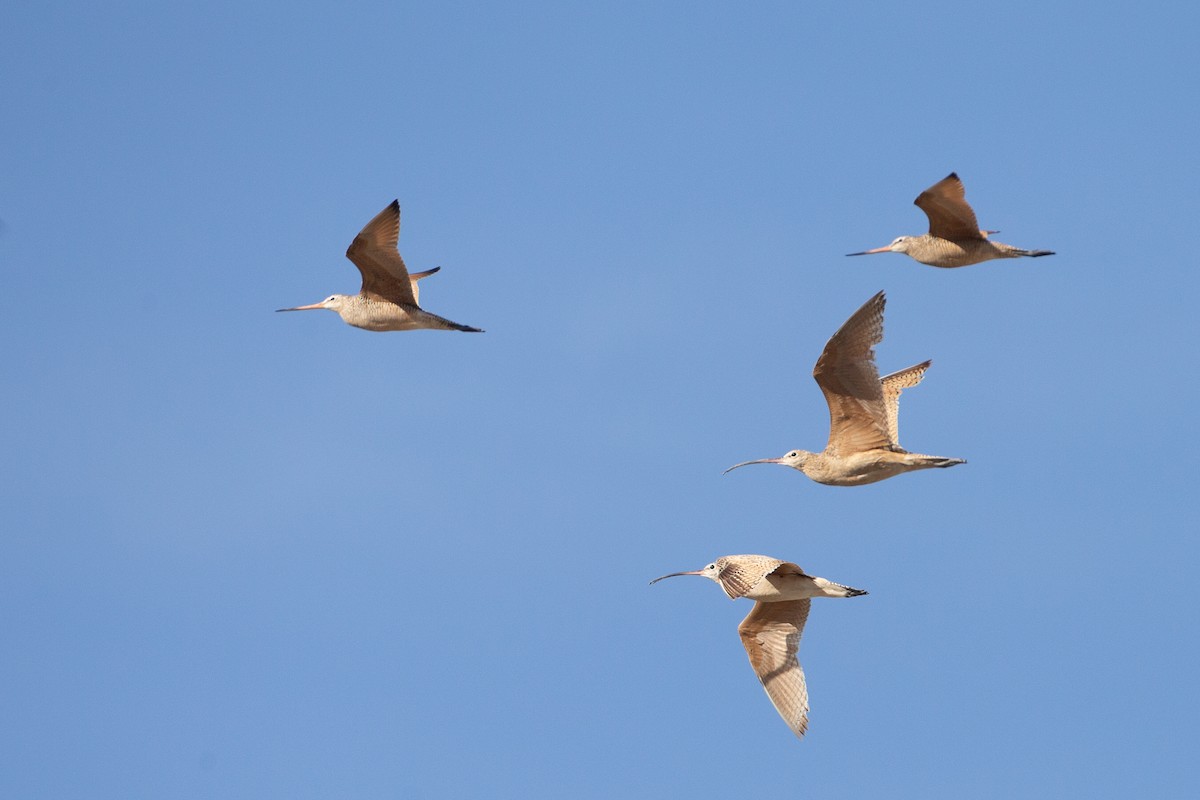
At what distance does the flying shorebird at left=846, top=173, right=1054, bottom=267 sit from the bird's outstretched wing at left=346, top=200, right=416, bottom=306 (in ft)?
21.4

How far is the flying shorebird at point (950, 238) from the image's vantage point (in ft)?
76.8

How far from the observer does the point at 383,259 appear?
23.5 metres

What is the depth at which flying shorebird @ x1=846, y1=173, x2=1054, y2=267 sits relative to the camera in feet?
76.8

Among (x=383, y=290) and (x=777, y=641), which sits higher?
(x=383, y=290)

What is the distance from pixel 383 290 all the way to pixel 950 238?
289 inches

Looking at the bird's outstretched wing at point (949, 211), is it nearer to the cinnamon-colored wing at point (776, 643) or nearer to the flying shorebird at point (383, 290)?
the cinnamon-colored wing at point (776, 643)

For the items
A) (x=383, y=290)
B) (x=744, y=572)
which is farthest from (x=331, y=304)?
(x=744, y=572)

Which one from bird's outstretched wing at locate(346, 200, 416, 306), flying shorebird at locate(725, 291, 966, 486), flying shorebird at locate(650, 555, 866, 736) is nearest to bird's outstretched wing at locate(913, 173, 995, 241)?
flying shorebird at locate(725, 291, 966, 486)

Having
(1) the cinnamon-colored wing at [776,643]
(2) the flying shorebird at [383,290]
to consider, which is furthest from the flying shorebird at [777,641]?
(2) the flying shorebird at [383,290]

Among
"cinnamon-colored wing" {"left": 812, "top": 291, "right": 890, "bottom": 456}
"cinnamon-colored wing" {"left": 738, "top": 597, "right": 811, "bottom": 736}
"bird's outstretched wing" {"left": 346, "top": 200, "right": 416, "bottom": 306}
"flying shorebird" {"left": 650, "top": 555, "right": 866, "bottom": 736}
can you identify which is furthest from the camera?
"bird's outstretched wing" {"left": 346, "top": 200, "right": 416, "bottom": 306}

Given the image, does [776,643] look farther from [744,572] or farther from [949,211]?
[949,211]

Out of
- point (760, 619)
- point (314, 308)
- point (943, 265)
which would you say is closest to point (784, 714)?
point (760, 619)

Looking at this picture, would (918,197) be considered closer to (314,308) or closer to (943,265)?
(943,265)

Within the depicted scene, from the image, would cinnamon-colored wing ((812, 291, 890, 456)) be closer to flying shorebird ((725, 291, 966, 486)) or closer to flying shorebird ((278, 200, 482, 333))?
flying shorebird ((725, 291, 966, 486))
